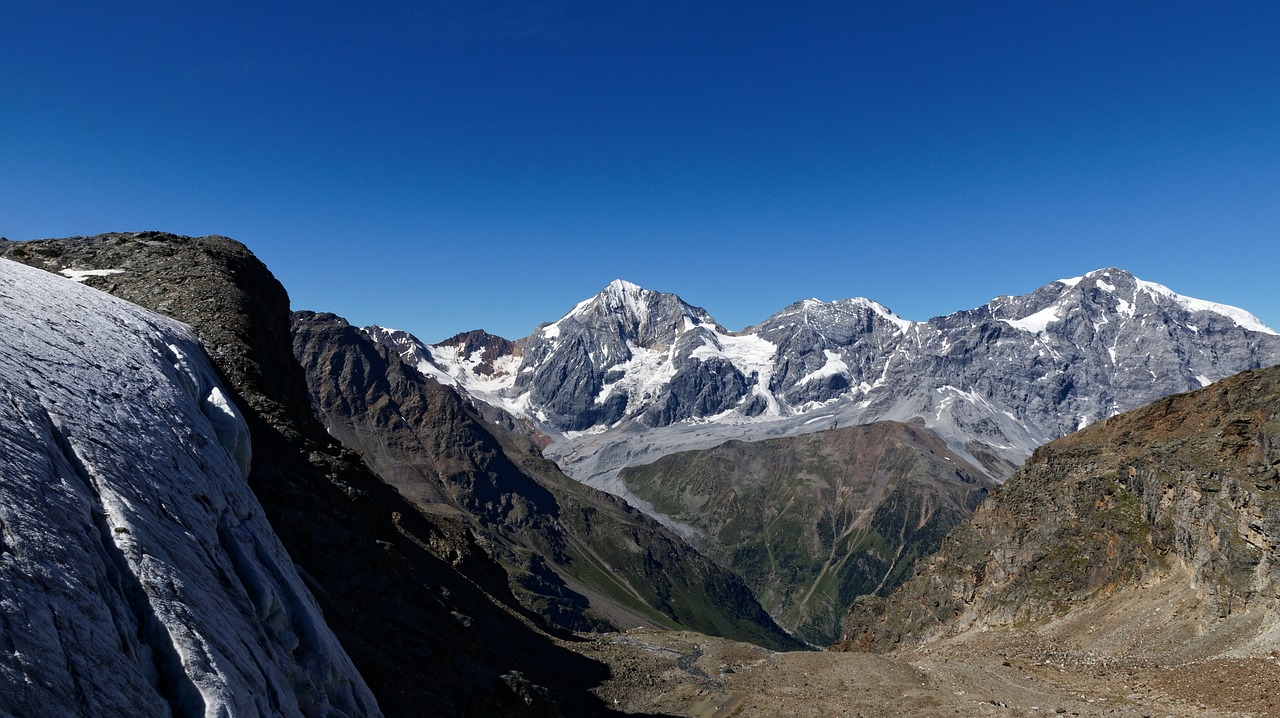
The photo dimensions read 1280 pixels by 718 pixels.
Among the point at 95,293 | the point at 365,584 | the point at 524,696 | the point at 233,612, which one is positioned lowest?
the point at 524,696

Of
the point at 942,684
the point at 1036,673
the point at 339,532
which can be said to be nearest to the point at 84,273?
the point at 339,532

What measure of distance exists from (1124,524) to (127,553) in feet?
248

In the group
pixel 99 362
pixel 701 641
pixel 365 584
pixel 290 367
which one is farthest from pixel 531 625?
pixel 99 362

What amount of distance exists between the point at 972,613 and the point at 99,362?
260 ft

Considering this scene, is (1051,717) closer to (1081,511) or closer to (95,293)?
(1081,511)

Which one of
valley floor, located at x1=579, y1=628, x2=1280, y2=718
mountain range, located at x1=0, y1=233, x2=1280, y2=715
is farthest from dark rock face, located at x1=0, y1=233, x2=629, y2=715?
valley floor, located at x1=579, y1=628, x2=1280, y2=718

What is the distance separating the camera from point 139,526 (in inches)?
538

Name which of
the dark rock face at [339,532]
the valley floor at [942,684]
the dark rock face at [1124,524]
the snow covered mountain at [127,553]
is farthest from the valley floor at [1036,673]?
the snow covered mountain at [127,553]

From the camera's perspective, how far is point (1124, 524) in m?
64.1

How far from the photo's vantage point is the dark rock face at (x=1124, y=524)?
162 ft

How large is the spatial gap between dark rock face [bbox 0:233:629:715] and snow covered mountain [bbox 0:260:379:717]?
7819mm

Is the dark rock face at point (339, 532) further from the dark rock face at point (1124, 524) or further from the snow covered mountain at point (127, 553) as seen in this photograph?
the dark rock face at point (1124, 524)

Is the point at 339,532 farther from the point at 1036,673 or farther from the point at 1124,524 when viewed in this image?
the point at 1124,524

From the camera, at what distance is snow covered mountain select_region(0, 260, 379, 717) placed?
10320 mm
